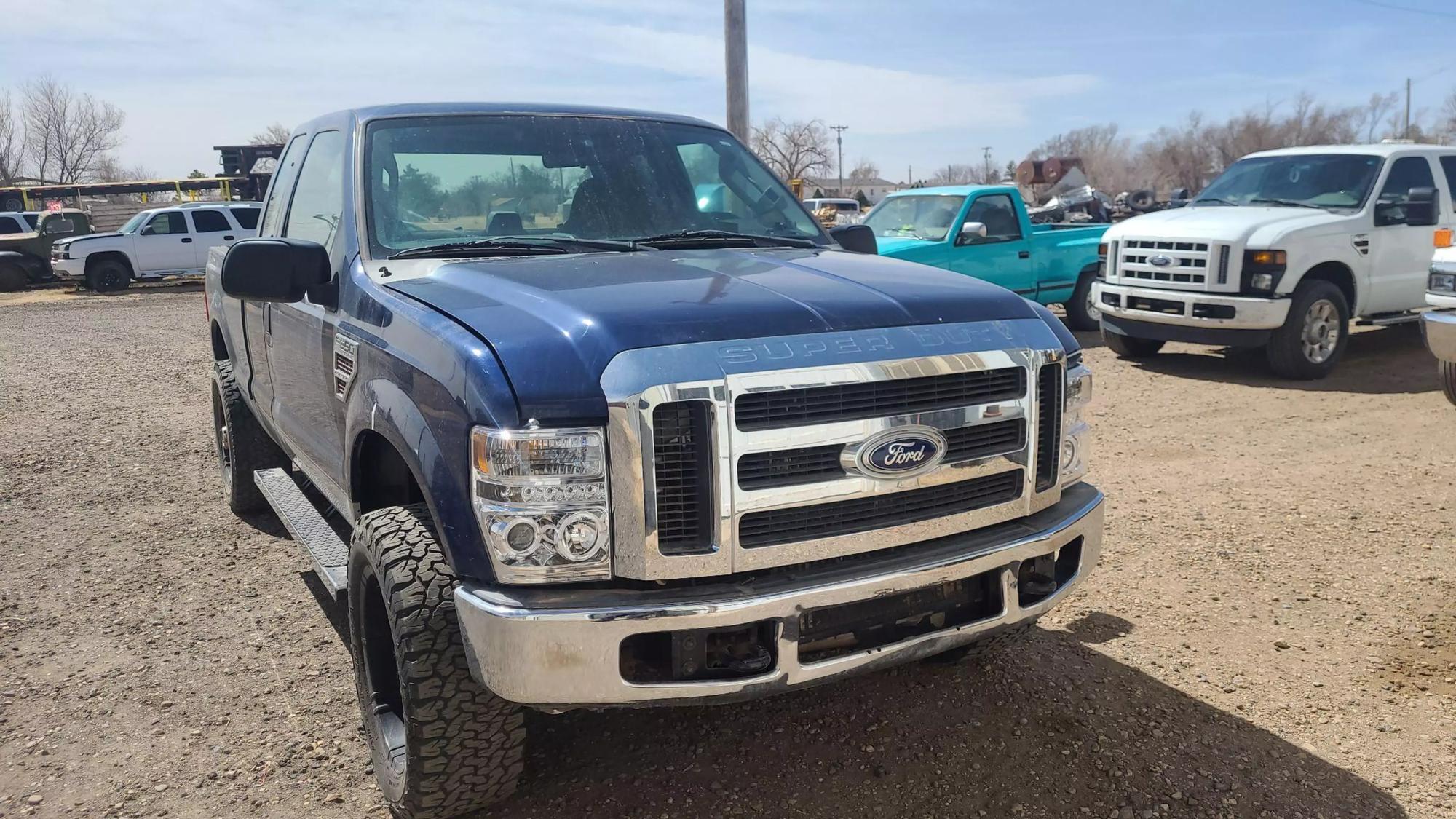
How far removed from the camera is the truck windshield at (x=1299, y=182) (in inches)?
364

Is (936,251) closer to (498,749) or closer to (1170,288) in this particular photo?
(1170,288)

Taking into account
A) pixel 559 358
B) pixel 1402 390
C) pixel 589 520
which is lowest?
pixel 1402 390

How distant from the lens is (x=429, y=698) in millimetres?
2514

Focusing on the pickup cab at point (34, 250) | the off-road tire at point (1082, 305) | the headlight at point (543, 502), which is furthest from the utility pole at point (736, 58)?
the pickup cab at point (34, 250)

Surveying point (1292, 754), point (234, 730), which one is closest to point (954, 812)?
point (1292, 754)

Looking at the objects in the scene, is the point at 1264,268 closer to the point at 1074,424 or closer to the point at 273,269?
the point at 1074,424

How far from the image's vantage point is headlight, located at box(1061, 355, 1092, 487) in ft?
9.64

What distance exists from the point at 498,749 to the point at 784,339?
1.26 metres

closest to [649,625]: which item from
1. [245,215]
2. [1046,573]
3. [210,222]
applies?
[1046,573]

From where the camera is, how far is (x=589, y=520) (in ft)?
7.59

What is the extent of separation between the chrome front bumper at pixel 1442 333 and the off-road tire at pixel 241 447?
21.6 ft

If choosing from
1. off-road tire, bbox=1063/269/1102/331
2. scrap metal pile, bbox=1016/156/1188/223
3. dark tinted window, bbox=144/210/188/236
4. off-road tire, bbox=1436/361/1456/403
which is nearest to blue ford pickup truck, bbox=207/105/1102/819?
off-road tire, bbox=1436/361/1456/403

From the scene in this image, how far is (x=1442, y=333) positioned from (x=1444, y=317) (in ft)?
0.32

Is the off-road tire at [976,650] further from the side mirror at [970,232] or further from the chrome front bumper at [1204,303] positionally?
the side mirror at [970,232]
